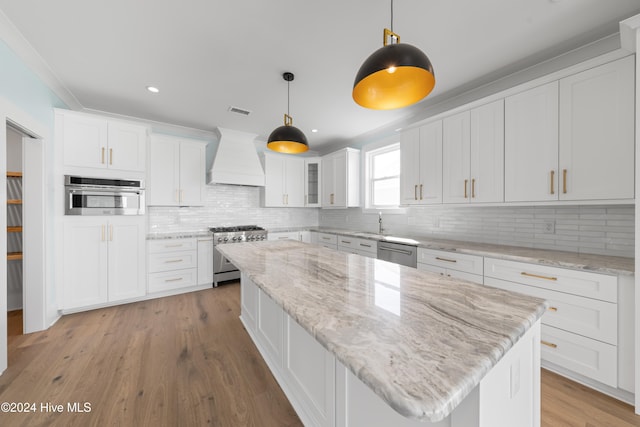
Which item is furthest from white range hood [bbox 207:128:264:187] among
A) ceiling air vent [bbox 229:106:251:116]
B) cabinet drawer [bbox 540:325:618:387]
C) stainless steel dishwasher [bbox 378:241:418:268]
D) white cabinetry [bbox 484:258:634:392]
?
cabinet drawer [bbox 540:325:618:387]

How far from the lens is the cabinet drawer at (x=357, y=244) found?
3484mm

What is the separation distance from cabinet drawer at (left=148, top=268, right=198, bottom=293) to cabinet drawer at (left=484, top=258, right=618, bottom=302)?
12.7 ft

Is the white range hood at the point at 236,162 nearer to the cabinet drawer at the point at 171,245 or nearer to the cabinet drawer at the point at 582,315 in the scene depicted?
the cabinet drawer at the point at 171,245

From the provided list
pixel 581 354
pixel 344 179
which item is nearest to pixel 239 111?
pixel 344 179

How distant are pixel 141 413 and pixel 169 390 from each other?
0.66 ft

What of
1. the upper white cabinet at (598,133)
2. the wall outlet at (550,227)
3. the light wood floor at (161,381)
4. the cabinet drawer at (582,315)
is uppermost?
the upper white cabinet at (598,133)

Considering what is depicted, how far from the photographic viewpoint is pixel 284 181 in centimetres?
494

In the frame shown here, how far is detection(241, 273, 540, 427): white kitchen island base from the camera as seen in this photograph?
26.7 inches

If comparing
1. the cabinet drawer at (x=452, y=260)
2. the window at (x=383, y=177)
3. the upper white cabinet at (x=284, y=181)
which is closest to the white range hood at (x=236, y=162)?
the upper white cabinet at (x=284, y=181)

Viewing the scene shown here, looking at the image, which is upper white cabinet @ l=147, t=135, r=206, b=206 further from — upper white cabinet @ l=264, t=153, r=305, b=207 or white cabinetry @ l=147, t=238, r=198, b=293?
upper white cabinet @ l=264, t=153, r=305, b=207

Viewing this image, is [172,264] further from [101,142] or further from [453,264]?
[453,264]

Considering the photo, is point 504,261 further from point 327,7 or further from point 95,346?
point 95,346

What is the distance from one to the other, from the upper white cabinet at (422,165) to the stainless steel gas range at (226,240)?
256 cm

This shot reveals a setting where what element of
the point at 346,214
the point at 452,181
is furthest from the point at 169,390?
the point at 346,214
